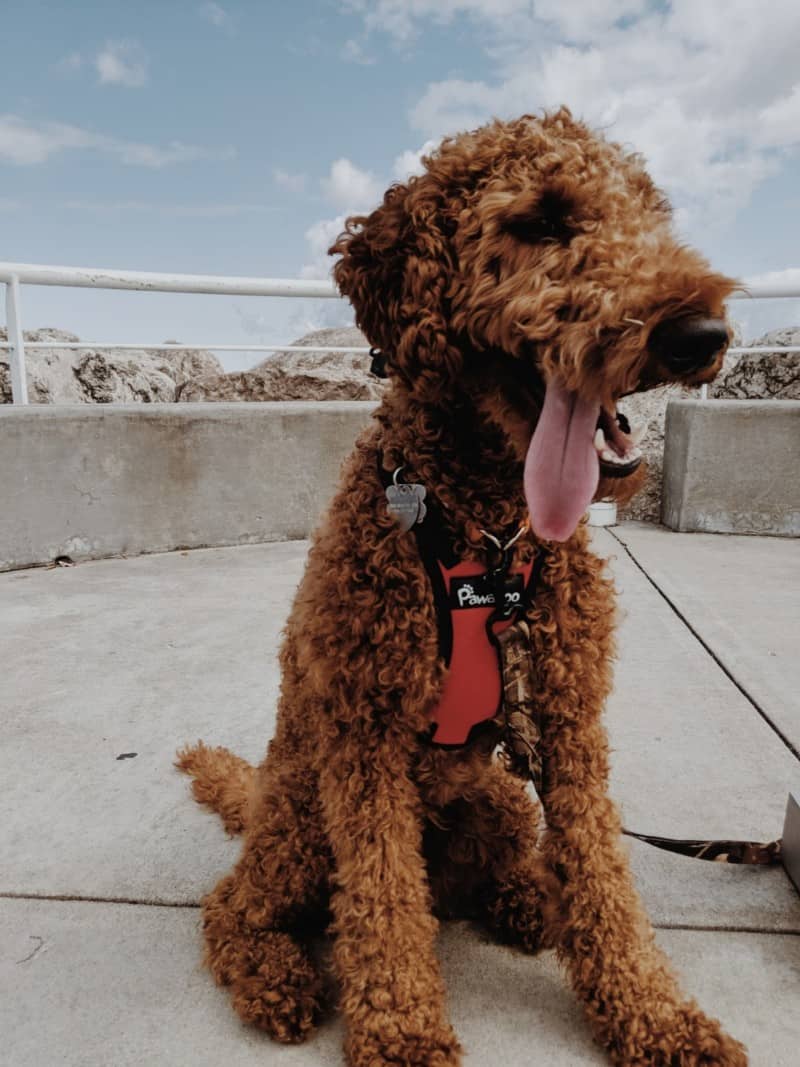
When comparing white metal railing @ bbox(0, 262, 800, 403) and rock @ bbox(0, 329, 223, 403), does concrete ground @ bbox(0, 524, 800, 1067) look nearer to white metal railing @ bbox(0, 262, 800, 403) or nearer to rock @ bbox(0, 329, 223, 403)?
white metal railing @ bbox(0, 262, 800, 403)

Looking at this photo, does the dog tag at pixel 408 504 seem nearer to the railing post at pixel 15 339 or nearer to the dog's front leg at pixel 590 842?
the dog's front leg at pixel 590 842

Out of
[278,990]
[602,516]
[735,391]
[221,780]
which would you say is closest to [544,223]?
[278,990]

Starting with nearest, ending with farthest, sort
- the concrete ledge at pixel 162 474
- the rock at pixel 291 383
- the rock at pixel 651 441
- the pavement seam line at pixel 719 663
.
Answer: the pavement seam line at pixel 719 663 → the concrete ledge at pixel 162 474 → the rock at pixel 651 441 → the rock at pixel 291 383

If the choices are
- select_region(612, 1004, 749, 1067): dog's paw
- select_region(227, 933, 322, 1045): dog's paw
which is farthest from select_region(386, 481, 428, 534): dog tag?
select_region(612, 1004, 749, 1067): dog's paw

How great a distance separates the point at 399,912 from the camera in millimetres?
1660

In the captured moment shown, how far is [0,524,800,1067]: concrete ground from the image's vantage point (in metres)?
1.72

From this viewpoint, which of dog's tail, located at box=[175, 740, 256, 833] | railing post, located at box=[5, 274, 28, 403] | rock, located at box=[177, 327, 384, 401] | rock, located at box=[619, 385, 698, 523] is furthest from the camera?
rock, located at box=[177, 327, 384, 401]

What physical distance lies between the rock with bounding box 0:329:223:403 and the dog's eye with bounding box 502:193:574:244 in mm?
5880

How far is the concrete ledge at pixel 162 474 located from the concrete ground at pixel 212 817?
63cm

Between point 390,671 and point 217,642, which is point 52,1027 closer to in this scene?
point 390,671

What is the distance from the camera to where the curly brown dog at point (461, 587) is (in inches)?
59.5

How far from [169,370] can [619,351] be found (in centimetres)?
790

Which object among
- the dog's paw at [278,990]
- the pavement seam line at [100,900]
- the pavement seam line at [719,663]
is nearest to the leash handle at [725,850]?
the pavement seam line at [719,663]

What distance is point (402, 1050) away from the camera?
5.17 ft
